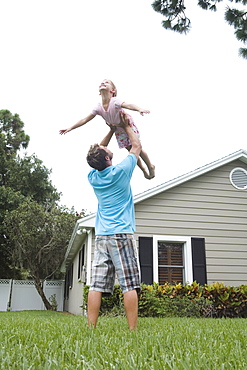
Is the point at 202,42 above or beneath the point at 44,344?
above

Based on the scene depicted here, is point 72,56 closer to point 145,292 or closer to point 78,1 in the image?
point 78,1

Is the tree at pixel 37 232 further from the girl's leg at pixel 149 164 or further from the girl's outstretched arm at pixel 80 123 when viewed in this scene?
the girl's outstretched arm at pixel 80 123

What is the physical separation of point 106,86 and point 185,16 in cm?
353

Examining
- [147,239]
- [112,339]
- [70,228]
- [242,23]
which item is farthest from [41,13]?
[70,228]

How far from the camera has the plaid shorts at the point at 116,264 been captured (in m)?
2.93

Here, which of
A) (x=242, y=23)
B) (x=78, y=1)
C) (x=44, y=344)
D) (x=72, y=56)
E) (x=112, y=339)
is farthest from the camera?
(x=72, y=56)

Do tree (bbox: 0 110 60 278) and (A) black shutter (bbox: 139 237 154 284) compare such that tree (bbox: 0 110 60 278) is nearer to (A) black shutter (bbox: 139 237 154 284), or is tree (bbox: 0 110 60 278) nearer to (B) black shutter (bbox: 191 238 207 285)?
(A) black shutter (bbox: 139 237 154 284)

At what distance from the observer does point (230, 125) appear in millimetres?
16953

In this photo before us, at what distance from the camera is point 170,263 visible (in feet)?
28.1

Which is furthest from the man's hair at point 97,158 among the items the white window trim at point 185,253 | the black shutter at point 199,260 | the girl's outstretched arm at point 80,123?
the black shutter at point 199,260

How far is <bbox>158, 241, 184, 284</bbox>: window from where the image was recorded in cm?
845

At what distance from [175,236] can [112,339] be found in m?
6.50

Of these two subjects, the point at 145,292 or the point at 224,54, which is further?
the point at 224,54

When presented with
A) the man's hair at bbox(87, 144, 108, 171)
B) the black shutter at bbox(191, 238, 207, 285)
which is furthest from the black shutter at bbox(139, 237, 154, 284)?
the man's hair at bbox(87, 144, 108, 171)
